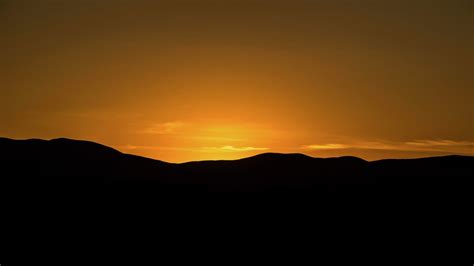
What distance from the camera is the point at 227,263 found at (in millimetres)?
68875

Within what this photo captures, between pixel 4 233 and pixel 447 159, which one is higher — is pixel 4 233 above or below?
below

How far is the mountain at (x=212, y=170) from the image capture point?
3595 inches

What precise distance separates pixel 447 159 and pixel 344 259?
35453 millimetres

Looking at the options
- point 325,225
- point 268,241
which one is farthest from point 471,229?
point 268,241

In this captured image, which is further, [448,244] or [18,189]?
[18,189]

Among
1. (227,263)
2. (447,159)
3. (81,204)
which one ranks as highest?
(447,159)

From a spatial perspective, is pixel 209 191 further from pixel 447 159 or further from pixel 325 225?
pixel 447 159

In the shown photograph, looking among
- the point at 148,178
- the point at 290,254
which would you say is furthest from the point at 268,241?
the point at 148,178

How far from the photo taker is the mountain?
9131 cm

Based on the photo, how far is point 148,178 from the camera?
94000mm

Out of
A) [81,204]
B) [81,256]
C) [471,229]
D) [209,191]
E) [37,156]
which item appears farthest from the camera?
[37,156]

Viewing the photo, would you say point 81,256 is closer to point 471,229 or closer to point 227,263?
point 227,263

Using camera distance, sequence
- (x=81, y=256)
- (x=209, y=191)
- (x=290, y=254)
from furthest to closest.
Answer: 1. (x=209, y=191)
2. (x=290, y=254)
3. (x=81, y=256)

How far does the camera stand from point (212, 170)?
327ft
